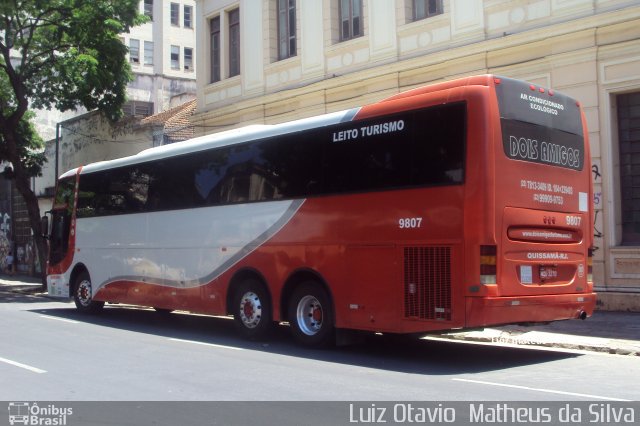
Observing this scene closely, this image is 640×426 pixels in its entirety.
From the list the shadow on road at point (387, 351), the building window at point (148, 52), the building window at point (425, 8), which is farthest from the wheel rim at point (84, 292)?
the building window at point (148, 52)

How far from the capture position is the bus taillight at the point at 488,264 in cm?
939

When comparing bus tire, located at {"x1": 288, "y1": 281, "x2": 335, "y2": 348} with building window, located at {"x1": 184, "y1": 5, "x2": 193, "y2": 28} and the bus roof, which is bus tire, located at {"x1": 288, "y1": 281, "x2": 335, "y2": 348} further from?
building window, located at {"x1": 184, "y1": 5, "x2": 193, "y2": 28}

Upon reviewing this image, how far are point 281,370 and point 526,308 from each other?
3413 millimetres

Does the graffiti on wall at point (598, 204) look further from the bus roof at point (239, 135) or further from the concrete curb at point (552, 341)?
the bus roof at point (239, 135)

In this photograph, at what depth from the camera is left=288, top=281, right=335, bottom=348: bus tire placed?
11.4 m

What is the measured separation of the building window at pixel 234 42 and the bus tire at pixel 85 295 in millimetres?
10287

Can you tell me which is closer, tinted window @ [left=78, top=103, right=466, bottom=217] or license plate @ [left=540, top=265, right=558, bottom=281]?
tinted window @ [left=78, top=103, right=466, bottom=217]

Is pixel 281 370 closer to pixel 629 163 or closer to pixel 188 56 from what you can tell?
pixel 629 163

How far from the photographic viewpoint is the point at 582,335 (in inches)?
500

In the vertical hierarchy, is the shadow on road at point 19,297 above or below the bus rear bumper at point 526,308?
below

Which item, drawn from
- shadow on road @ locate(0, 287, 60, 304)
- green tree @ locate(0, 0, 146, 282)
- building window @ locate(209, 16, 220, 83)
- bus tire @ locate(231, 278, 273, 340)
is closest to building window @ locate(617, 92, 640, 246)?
bus tire @ locate(231, 278, 273, 340)

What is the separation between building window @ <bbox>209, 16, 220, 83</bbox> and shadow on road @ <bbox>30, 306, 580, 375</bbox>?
42.0ft

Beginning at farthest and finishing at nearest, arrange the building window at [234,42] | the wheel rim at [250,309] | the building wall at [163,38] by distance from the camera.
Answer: the building wall at [163,38] → the building window at [234,42] → the wheel rim at [250,309]

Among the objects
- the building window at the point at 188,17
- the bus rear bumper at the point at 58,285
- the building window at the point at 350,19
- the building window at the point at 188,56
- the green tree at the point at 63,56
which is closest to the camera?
the bus rear bumper at the point at 58,285
